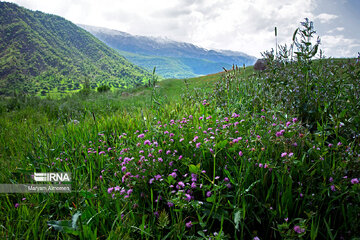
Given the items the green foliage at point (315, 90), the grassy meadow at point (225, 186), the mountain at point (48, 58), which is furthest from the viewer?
the mountain at point (48, 58)

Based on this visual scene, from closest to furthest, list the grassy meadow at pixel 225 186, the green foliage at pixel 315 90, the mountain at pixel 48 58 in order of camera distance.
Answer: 1. the grassy meadow at pixel 225 186
2. the green foliage at pixel 315 90
3. the mountain at pixel 48 58

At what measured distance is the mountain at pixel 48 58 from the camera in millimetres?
107125

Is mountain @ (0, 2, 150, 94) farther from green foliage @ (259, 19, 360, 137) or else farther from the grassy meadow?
the grassy meadow

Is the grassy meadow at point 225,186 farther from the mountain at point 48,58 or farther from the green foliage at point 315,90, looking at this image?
the mountain at point 48,58

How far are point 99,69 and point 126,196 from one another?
179 meters

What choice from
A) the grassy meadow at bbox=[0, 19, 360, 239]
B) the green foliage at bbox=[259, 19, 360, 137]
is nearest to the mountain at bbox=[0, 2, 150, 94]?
the green foliage at bbox=[259, 19, 360, 137]

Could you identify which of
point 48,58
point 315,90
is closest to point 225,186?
point 315,90

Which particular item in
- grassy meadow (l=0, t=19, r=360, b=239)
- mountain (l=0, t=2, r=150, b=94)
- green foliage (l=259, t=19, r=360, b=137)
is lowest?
grassy meadow (l=0, t=19, r=360, b=239)

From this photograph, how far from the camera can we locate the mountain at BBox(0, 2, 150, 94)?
351ft

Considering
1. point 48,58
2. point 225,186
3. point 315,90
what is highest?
point 48,58

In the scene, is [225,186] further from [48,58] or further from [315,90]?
[48,58]

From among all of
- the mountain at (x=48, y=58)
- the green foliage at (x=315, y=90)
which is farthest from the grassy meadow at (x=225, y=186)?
the mountain at (x=48, y=58)

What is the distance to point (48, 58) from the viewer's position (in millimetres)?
130125

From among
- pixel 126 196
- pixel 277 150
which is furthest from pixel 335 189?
pixel 126 196
